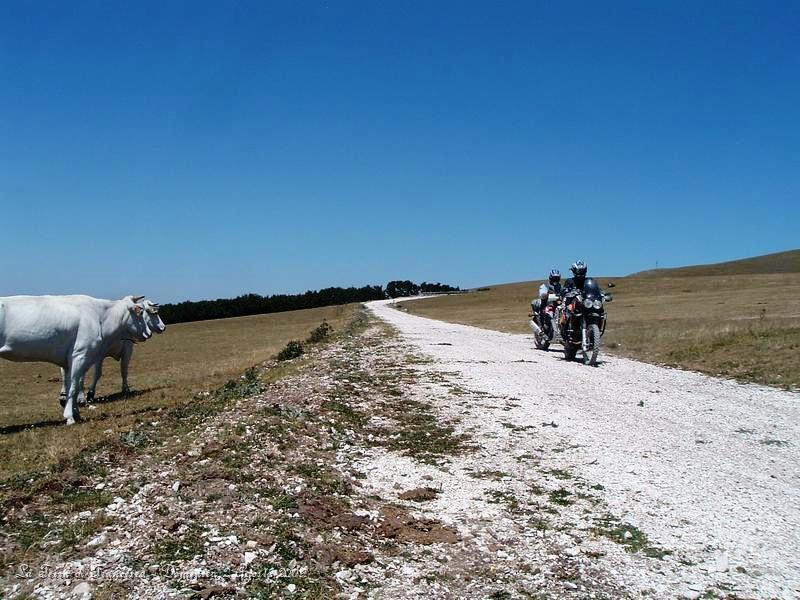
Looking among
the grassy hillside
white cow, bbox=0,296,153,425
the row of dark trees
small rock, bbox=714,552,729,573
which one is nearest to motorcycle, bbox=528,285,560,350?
white cow, bbox=0,296,153,425

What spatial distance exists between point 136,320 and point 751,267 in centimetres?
14122

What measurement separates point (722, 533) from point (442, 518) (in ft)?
8.02

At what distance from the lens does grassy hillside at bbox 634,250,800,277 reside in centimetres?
12256

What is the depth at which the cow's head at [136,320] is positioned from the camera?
15.2 metres

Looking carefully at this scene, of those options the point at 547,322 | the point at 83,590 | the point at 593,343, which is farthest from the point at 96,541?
the point at 547,322

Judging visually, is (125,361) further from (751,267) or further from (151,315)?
(751,267)

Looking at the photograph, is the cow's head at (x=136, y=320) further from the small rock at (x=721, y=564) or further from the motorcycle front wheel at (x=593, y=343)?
the small rock at (x=721, y=564)

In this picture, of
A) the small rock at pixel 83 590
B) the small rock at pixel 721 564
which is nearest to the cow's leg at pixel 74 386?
the small rock at pixel 83 590

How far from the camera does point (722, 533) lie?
5152 millimetres

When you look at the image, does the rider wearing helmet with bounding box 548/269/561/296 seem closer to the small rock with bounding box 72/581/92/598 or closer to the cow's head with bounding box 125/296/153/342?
the cow's head with bounding box 125/296/153/342

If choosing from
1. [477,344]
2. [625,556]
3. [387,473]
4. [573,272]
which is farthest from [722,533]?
[477,344]

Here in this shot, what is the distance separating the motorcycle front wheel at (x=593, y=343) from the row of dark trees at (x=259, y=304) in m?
76.4

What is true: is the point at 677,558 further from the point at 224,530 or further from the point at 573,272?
the point at 573,272

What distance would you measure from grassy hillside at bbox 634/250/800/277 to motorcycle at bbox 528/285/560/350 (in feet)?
368
